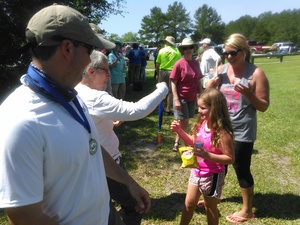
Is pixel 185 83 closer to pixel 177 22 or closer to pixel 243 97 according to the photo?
pixel 243 97

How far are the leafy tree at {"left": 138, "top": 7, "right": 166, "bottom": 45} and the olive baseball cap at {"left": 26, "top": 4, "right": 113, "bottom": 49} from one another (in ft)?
301

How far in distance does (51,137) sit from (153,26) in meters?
92.9

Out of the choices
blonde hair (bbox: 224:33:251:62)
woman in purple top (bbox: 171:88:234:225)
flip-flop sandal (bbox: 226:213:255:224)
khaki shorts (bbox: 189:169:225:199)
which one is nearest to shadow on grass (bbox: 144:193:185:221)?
flip-flop sandal (bbox: 226:213:255:224)

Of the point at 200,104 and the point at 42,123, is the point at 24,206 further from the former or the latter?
the point at 200,104

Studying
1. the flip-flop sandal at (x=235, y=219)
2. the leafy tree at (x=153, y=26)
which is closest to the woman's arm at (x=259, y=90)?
the flip-flop sandal at (x=235, y=219)

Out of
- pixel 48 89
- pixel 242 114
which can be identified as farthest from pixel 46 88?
pixel 242 114

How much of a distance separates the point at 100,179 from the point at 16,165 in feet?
1.57

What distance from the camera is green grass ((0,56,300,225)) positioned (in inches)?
141

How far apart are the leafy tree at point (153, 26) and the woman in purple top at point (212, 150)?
9025 centimetres

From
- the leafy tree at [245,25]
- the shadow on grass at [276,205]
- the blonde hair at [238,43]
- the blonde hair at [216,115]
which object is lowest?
the shadow on grass at [276,205]

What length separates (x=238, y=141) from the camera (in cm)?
325

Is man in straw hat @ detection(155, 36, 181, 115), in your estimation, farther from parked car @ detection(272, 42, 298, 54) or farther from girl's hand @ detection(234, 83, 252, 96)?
parked car @ detection(272, 42, 298, 54)

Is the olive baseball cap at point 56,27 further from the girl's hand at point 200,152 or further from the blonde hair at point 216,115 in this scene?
the blonde hair at point 216,115

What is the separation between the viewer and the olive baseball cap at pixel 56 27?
3.92 feet
